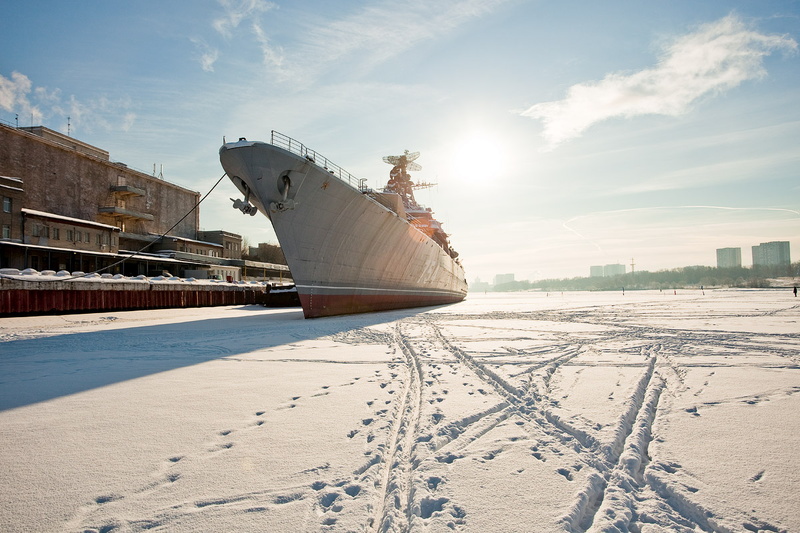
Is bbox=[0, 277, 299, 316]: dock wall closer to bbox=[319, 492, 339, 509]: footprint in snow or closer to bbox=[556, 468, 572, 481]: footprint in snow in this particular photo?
bbox=[319, 492, 339, 509]: footprint in snow

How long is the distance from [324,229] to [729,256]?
706 feet

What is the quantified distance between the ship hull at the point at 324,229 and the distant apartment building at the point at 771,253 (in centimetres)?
17190

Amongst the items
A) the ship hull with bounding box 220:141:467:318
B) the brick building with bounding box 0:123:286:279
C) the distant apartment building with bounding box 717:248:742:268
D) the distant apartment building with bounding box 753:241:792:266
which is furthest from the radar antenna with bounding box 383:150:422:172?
the distant apartment building with bounding box 717:248:742:268

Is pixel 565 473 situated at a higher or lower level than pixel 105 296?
lower

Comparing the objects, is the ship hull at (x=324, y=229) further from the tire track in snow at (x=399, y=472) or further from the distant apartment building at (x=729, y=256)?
the distant apartment building at (x=729, y=256)

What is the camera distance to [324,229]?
15.3 m

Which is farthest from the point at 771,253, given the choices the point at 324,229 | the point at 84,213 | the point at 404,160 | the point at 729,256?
the point at 84,213

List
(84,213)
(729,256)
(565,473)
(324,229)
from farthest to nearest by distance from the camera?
(729,256)
(84,213)
(324,229)
(565,473)

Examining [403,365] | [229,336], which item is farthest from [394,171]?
[403,365]

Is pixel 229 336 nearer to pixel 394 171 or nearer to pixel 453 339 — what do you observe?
pixel 453 339

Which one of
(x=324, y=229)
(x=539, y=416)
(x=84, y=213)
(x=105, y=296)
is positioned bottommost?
(x=539, y=416)

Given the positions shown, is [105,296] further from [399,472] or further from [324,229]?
[399,472]

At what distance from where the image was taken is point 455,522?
2127 mm

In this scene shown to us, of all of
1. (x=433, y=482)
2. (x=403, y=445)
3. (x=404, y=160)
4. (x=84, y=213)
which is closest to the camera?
(x=433, y=482)
